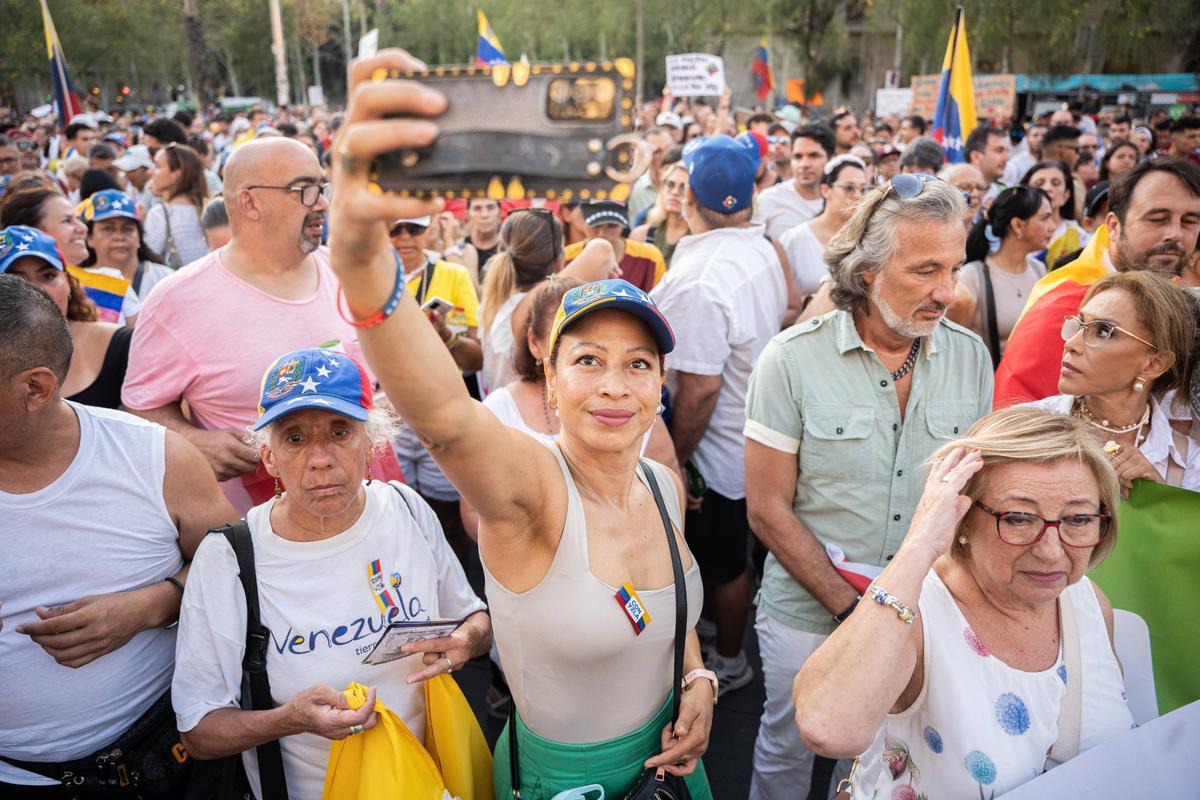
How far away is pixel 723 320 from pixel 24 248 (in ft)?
9.48

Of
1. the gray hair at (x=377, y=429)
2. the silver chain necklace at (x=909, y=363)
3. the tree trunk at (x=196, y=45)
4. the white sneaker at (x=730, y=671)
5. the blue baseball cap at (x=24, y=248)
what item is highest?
the tree trunk at (x=196, y=45)

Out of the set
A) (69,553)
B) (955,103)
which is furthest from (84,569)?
(955,103)

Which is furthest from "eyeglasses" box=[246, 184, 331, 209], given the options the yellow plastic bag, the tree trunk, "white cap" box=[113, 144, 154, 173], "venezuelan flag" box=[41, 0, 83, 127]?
the tree trunk

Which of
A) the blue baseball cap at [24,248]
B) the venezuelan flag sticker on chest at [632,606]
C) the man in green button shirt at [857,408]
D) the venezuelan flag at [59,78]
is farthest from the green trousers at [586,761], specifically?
the venezuelan flag at [59,78]

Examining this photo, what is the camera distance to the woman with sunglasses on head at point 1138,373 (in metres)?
2.54

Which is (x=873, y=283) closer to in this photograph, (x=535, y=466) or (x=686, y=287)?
(x=686, y=287)

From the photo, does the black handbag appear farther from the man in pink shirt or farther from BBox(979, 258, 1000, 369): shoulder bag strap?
BBox(979, 258, 1000, 369): shoulder bag strap

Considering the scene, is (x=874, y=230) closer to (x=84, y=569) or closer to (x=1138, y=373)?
(x=1138, y=373)

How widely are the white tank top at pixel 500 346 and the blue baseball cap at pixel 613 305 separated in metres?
1.86

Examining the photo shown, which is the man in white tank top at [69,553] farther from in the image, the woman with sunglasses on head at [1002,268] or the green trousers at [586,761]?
the woman with sunglasses on head at [1002,268]

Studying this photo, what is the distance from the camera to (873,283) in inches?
104

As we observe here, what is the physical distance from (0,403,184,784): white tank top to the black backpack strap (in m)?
0.34

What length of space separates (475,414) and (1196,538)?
2.16 m

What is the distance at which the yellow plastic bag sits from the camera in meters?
1.97
